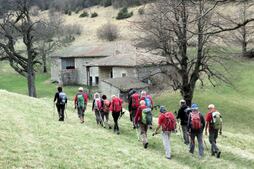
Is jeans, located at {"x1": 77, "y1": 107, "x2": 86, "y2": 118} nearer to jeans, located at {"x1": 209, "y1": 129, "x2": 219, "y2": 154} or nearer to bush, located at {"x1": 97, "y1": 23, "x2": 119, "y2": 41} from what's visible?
jeans, located at {"x1": 209, "y1": 129, "x2": 219, "y2": 154}

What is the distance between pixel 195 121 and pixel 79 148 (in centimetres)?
478

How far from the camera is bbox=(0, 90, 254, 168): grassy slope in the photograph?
43.9 ft

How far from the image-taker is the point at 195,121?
1557 centimetres

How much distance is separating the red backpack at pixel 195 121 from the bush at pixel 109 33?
77249mm

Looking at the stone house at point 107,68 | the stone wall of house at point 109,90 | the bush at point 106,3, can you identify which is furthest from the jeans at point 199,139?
the bush at point 106,3

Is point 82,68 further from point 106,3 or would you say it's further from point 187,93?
point 106,3

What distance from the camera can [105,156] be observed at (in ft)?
48.6

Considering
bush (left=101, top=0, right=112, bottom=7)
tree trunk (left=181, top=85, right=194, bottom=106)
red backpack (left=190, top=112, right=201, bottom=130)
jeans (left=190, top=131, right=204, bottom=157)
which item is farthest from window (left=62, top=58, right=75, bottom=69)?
red backpack (left=190, top=112, right=201, bottom=130)

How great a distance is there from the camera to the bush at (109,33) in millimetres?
91931

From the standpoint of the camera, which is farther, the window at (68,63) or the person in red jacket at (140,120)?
the window at (68,63)

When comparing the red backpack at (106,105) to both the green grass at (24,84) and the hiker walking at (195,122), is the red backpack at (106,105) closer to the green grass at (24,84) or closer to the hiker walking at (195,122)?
the hiker walking at (195,122)

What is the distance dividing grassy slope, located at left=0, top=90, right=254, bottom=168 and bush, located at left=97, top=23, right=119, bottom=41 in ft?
234

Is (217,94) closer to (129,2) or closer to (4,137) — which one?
(4,137)

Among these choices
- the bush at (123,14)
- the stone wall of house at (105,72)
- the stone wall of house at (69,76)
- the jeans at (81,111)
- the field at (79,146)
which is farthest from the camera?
the bush at (123,14)
